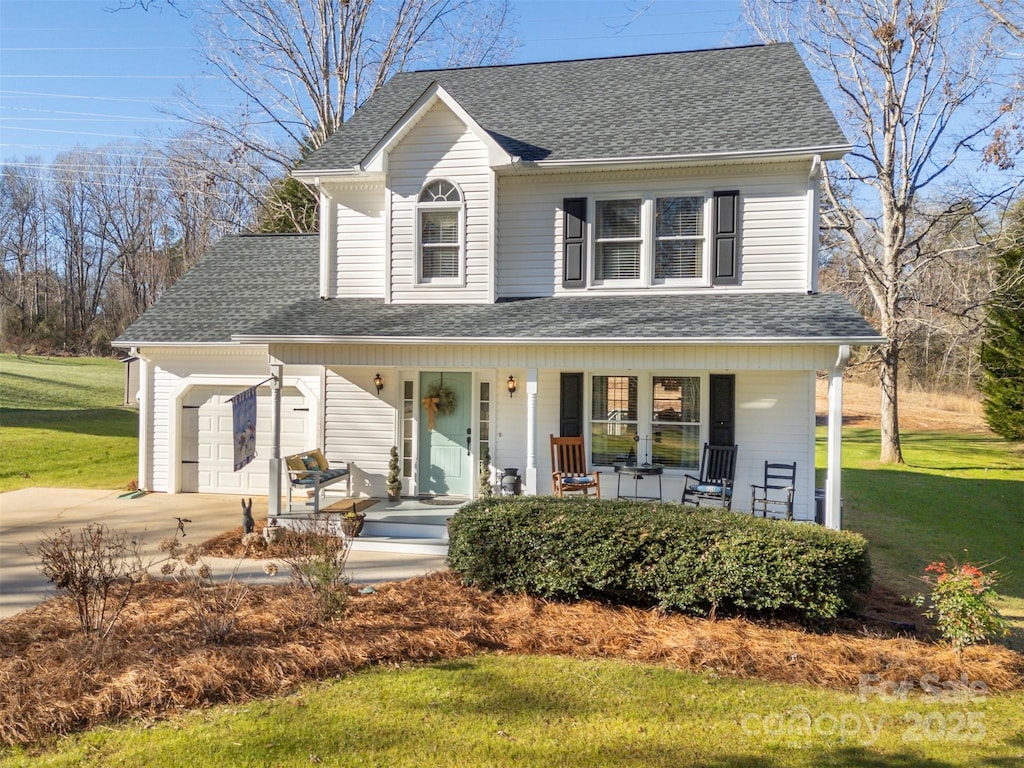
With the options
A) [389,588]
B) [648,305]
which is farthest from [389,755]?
[648,305]

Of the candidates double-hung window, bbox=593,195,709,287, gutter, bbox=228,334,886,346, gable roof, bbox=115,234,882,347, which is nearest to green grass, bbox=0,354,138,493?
→ gable roof, bbox=115,234,882,347

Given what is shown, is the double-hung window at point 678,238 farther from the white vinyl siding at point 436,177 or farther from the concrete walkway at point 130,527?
the concrete walkway at point 130,527

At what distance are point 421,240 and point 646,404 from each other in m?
4.65

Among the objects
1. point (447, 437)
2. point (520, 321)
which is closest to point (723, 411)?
point (520, 321)

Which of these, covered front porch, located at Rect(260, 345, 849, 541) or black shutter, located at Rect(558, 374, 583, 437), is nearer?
covered front porch, located at Rect(260, 345, 849, 541)

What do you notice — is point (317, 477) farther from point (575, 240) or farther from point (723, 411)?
point (723, 411)

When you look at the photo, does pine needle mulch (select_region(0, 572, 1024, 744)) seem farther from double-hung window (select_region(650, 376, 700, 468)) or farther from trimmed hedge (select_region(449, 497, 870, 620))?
double-hung window (select_region(650, 376, 700, 468))

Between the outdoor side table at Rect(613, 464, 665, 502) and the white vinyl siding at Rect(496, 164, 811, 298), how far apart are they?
285cm

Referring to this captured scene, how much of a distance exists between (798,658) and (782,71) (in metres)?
10.8

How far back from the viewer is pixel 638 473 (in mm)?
10258

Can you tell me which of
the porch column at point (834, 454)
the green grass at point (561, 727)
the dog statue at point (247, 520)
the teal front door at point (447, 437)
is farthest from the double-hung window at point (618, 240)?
the green grass at point (561, 727)

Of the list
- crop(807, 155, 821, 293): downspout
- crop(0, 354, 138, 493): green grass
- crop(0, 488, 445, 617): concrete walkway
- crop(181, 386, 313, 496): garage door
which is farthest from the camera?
crop(0, 354, 138, 493): green grass

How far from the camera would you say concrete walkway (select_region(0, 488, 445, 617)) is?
7.73m

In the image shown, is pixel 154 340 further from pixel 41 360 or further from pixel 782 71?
pixel 41 360
